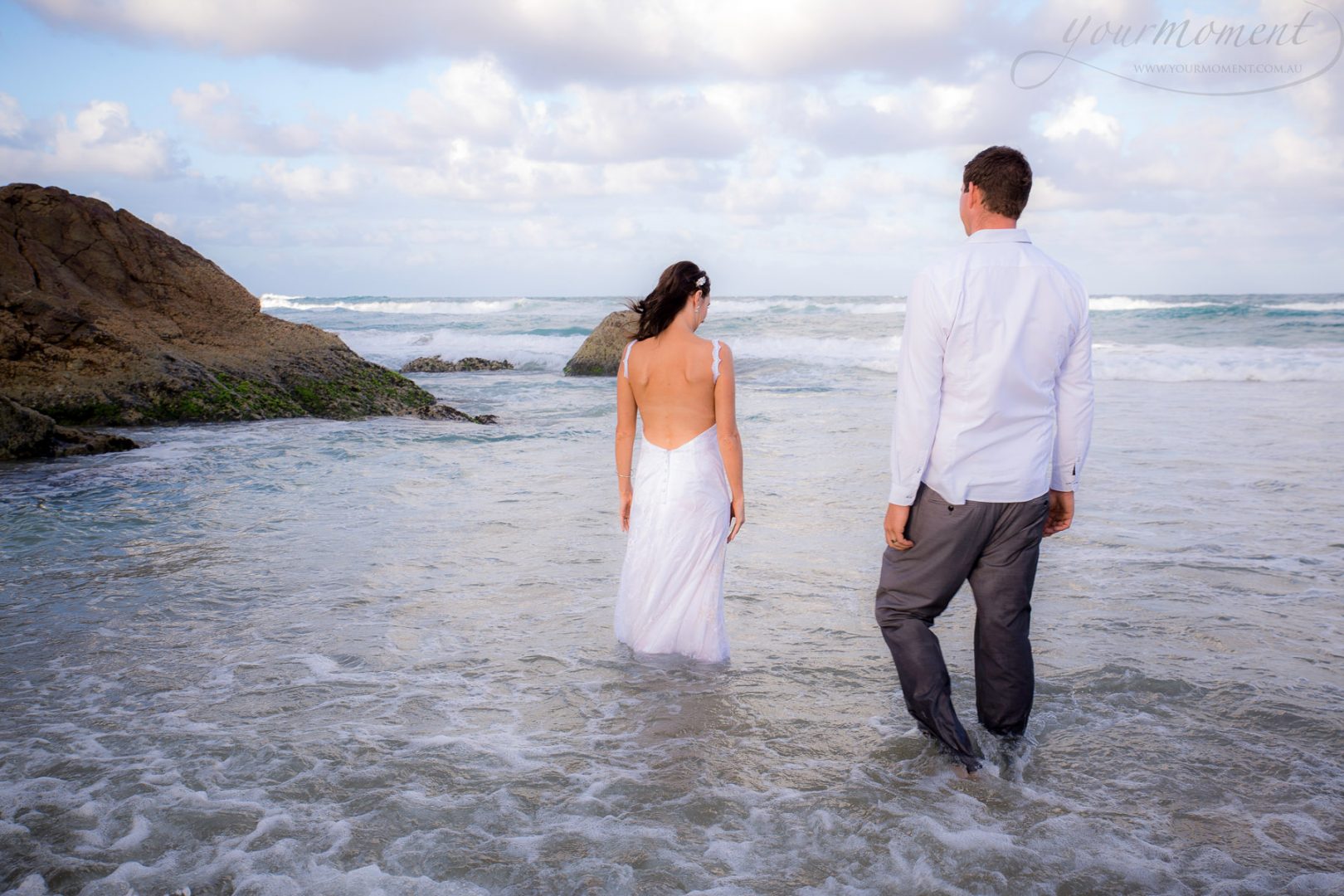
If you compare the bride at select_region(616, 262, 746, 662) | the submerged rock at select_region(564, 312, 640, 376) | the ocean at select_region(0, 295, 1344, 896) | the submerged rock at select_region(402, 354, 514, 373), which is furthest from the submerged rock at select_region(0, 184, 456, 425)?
the submerged rock at select_region(402, 354, 514, 373)

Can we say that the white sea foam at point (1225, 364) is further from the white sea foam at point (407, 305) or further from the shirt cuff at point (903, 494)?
the white sea foam at point (407, 305)

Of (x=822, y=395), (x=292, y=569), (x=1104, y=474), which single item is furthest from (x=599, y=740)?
(x=822, y=395)

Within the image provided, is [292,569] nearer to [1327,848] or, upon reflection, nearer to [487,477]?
[487,477]

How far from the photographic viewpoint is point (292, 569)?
637 cm

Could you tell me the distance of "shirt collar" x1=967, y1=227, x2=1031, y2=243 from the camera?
11.1ft

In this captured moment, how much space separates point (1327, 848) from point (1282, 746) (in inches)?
31.6

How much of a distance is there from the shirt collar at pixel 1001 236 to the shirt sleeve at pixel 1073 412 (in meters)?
0.34

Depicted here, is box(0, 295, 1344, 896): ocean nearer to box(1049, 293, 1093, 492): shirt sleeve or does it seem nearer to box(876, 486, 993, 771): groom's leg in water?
box(876, 486, 993, 771): groom's leg in water

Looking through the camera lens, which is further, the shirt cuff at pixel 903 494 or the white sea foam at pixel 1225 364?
the white sea foam at pixel 1225 364

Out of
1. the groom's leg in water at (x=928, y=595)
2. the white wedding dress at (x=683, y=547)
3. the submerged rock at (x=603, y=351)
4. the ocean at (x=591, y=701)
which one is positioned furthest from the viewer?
the submerged rock at (x=603, y=351)

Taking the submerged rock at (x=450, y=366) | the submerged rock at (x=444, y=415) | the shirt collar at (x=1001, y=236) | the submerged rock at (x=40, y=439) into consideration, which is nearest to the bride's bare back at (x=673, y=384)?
the shirt collar at (x=1001, y=236)

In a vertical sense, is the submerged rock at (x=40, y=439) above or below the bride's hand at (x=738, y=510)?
below

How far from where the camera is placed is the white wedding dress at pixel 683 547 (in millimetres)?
4711

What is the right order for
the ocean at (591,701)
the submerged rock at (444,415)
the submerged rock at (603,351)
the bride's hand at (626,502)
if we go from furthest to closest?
the submerged rock at (603,351), the submerged rock at (444,415), the bride's hand at (626,502), the ocean at (591,701)
